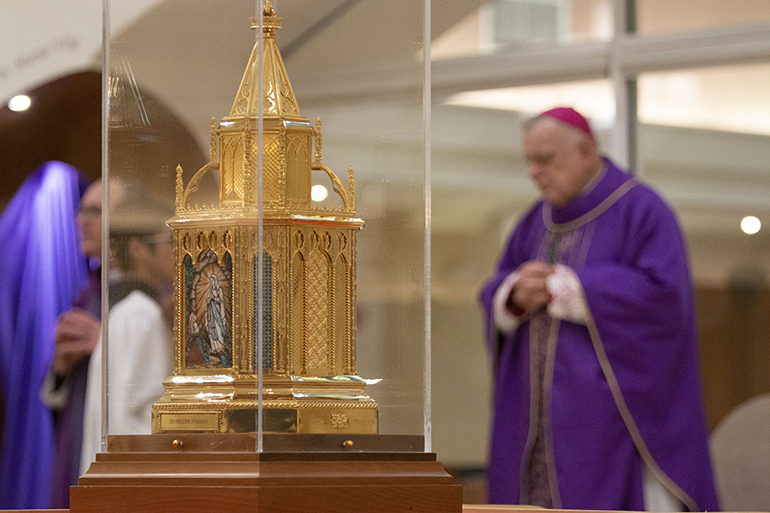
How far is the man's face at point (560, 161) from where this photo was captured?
3.72 m

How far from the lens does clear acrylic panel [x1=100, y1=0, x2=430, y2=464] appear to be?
157cm

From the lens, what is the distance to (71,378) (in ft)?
10.5

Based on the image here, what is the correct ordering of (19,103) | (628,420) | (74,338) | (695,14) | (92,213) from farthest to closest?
1. (695,14)
2. (19,103)
3. (628,420)
4. (74,338)
5. (92,213)

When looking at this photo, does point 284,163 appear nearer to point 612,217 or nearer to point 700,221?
point 612,217

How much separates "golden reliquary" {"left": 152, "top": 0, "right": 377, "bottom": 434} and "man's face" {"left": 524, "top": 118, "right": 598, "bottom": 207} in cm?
217

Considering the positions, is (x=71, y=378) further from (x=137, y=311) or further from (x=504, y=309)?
(x=137, y=311)

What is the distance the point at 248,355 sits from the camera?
1.55 metres

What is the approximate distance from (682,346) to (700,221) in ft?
4.81

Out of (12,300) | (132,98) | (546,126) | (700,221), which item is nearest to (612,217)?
(546,126)

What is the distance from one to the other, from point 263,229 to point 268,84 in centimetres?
20

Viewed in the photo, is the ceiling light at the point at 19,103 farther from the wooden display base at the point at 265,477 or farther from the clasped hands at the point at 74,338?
the wooden display base at the point at 265,477

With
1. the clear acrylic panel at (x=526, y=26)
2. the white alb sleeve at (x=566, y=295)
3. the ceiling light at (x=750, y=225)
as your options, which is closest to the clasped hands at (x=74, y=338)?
the white alb sleeve at (x=566, y=295)

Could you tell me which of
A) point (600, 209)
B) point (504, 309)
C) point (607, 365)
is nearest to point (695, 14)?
point (600, 209)

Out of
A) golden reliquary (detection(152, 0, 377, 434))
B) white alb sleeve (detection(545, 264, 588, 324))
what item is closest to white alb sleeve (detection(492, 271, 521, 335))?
white alb sleeve (detection(545, 264, 588, 324))
